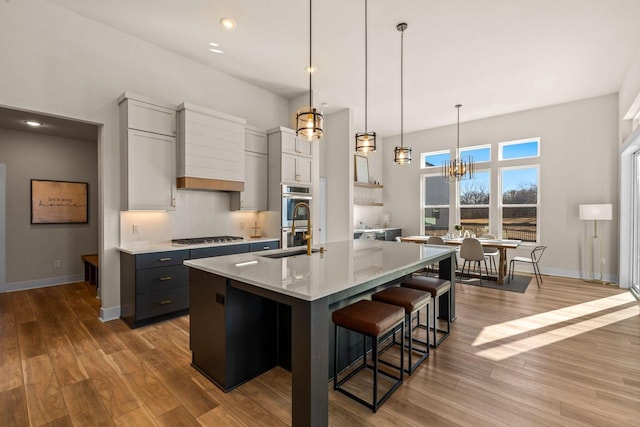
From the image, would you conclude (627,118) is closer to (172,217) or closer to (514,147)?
(514,147)

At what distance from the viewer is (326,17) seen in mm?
3166

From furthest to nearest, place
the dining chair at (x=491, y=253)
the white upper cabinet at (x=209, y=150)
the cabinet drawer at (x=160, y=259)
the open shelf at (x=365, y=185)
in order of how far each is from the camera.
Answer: the open shelf at (x=365, y=185) → the dining chair at (x=491, y=253) → the white upper cabinet at (x=209, y=150) → the cabinet drawer at (x=160, y=259)

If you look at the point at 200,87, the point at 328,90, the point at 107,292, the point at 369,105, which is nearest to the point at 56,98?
the point at 200,87

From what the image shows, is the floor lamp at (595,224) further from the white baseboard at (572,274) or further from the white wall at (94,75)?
the white wall at (94,75)

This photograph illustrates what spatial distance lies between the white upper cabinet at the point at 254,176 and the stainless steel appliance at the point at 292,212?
1.23 feet

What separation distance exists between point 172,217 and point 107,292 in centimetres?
113

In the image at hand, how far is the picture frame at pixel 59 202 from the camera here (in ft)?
16.1

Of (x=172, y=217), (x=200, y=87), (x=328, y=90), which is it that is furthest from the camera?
(x=328, y=90)

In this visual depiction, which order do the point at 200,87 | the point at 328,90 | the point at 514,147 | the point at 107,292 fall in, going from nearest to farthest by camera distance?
the point at 107,292, the point at 200,87, the point at 328,90, the point at 514,147

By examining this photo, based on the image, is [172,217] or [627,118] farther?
[627,118]

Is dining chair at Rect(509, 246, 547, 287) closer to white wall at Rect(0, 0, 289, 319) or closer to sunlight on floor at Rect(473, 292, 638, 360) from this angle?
sunlight on floor at Rect(473, 292, 638, 360)

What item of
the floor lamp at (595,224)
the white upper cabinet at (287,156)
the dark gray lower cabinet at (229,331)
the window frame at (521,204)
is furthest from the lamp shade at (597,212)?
the dark gray lower cabinet at (229,331)

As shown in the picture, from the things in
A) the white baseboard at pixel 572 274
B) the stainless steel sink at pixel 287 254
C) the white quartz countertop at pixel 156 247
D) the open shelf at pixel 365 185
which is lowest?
the white baseboard at pixel 572 274

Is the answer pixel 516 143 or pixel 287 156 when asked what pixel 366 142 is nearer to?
pixel 287 156
